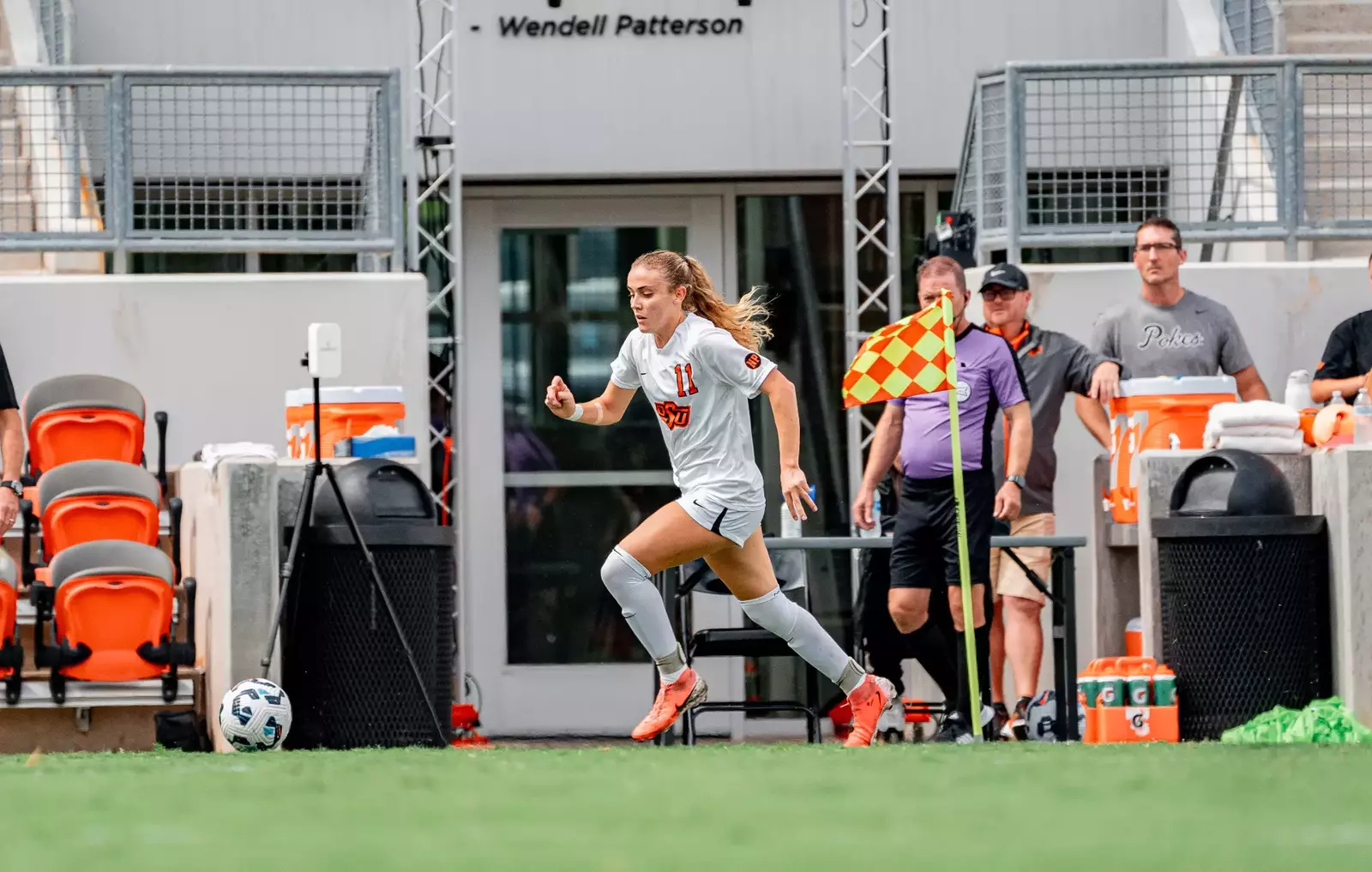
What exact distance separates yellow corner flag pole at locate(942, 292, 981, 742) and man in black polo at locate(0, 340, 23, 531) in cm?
404

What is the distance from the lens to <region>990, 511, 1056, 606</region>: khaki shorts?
1190 centimetres

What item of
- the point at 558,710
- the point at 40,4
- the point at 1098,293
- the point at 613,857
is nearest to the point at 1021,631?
the point at 1098,293

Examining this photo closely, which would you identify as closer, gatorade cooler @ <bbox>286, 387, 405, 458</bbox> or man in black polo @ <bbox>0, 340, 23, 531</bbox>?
man in black polo @ <bbox>0, 340, 23, 531</bbox>

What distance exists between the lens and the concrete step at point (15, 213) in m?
13.7

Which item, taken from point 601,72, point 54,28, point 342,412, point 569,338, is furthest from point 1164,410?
point 54,28

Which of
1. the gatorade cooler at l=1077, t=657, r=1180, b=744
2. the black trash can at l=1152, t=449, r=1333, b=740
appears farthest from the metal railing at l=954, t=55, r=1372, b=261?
the gatorade cooler at l=1077, t=657, r=1180, b=744

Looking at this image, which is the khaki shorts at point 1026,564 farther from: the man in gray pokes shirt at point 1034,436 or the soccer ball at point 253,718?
the soccer ball at point 253,718

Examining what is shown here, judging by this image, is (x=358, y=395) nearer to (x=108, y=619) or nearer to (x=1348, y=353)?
(x=108, y=619)

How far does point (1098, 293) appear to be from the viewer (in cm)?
1360

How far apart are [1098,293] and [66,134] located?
19.9 feet

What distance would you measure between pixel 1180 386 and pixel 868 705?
11.1 ft

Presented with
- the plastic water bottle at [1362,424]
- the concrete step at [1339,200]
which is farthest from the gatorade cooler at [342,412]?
the concrete step at [1339,200]

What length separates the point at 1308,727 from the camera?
9352 mm

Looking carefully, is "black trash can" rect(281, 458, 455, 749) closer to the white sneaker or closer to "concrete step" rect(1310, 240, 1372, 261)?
the white sneaker
